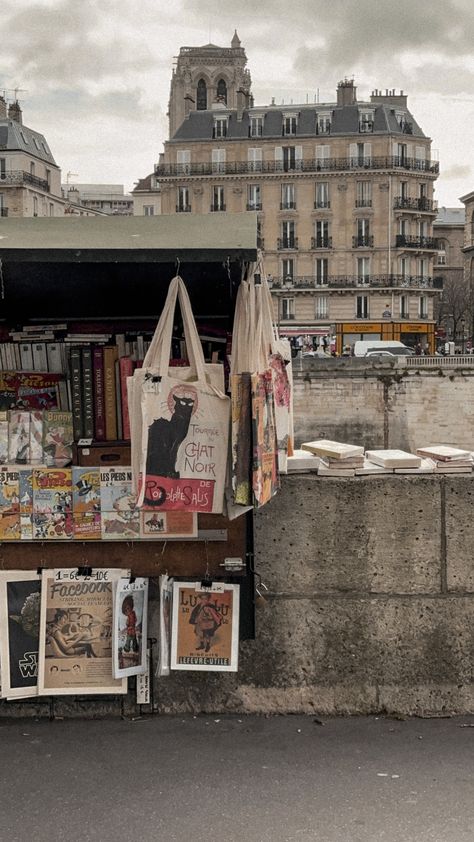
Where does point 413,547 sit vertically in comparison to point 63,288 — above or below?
below

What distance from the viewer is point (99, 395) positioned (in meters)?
4.73

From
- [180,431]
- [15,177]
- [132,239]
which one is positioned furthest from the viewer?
[15,177]

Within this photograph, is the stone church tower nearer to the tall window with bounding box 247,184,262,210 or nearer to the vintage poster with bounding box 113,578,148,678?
the tall window with bounding box 247,184,262,210

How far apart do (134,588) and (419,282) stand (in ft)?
204

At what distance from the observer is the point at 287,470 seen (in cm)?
467

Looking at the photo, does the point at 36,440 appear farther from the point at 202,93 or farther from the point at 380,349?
the point at 202,93

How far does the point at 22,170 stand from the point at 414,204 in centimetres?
2714

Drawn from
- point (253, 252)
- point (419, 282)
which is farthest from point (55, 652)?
point (419, 282)

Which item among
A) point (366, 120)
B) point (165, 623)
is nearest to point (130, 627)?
point (165, 623)

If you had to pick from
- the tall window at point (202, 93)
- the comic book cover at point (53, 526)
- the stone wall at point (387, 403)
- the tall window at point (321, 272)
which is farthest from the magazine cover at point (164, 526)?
the tall window at point (202, 93)

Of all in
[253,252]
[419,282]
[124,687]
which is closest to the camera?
[253,252]

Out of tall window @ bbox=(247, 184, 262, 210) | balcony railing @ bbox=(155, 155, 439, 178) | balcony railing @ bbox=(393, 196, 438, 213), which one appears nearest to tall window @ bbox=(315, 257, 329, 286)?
tall window @ bbox=(247, 184, 262, 210)

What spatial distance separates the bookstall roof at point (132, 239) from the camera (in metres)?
3.97

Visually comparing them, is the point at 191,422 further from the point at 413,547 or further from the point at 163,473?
the point at 413,547
